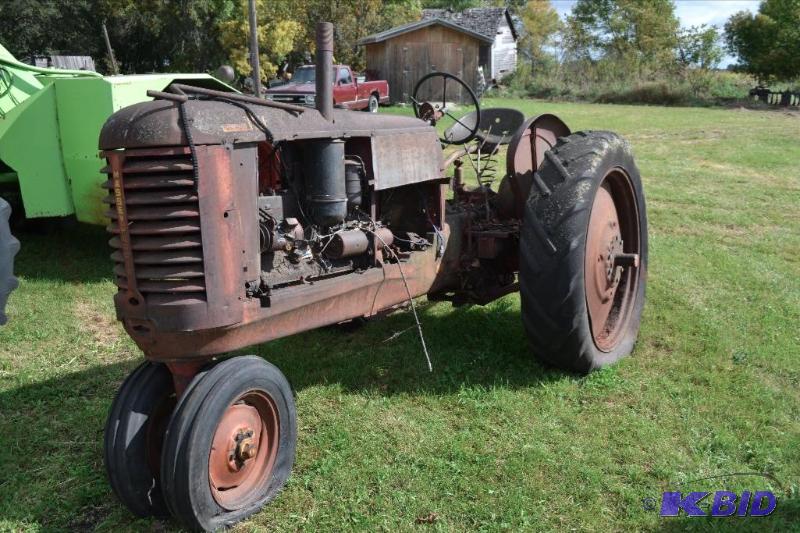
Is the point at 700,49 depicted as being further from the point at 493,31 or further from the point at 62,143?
the point at 62,143

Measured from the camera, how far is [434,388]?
3.93 metres

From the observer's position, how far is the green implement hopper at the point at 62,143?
597 centimetres

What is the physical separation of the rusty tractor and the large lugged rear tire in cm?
1

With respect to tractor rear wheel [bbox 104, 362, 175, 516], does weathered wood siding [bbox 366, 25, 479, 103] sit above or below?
above

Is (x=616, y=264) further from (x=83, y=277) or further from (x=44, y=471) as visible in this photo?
(x=83, y=277)

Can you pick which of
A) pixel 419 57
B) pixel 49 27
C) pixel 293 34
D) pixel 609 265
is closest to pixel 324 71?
pixel 609 265

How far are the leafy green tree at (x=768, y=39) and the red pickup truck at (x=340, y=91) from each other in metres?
19.0

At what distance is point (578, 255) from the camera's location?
3.63 meters

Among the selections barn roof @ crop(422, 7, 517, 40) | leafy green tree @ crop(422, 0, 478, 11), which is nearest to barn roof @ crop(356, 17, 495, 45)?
barn roof @ crop(422, 7, 517, 40)

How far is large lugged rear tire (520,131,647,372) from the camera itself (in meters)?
3.63

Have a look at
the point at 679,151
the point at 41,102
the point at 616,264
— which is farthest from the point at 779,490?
the point at 679,151

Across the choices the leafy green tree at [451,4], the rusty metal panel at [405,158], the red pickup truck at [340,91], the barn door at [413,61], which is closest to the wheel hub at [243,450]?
the rusty metal panel at [405,158]

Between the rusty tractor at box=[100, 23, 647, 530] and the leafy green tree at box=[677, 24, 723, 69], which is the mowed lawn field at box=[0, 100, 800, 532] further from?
the leafy green tree at box=[677, 24, 723, 69]

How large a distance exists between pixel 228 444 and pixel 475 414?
141 cm
